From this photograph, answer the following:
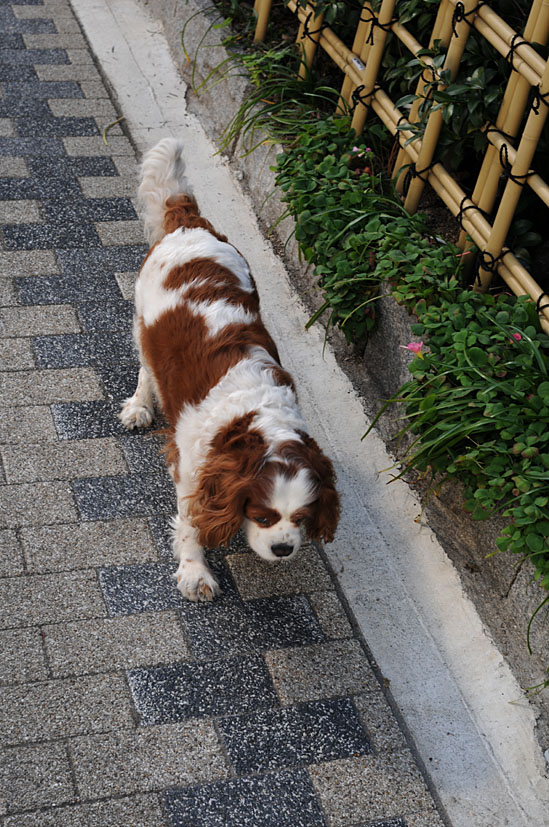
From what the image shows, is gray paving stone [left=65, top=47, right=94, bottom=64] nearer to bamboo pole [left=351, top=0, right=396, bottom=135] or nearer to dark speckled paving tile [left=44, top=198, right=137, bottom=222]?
dark speckled paving tile [left=44, top=198, right=137, bottom=222]

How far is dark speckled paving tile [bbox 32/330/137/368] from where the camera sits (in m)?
3.55

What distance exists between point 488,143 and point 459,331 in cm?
75

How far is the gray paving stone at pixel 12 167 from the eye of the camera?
4.50 meters

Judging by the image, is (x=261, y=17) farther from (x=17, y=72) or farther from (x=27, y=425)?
(x=27, y=425)

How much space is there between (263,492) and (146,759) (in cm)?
78

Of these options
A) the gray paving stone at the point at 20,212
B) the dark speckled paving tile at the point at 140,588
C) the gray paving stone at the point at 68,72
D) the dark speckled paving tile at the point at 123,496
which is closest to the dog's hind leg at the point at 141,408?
the dark speckled paving tile at the point at 123,496

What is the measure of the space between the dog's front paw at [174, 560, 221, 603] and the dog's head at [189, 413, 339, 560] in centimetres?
21

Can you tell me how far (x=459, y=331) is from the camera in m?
2.90

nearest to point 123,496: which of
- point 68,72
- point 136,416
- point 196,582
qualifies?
point 136,416

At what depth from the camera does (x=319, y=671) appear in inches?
106

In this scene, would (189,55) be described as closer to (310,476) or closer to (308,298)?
(308,298)

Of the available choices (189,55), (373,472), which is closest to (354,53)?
(189,55)

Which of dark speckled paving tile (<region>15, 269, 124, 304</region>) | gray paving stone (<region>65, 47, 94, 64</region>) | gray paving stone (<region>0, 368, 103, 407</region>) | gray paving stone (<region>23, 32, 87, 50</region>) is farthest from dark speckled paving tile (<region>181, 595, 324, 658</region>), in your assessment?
gray paving stone (<region>23, 32, 87, 50</region>)

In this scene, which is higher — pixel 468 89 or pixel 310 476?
pixel 468 89
